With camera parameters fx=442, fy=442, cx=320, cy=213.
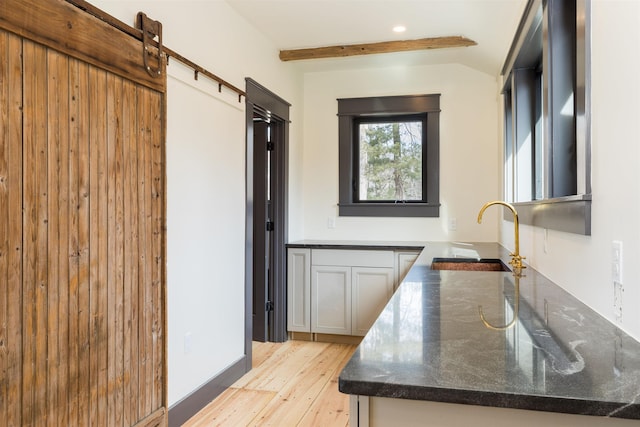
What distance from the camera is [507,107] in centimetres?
344

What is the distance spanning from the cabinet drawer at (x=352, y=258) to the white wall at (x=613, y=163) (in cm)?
225

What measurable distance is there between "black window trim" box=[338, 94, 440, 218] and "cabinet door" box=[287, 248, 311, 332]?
0.64m

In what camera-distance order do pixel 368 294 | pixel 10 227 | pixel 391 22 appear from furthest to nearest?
pixel 368 294 < pixel 391 22 < pixel 10 227

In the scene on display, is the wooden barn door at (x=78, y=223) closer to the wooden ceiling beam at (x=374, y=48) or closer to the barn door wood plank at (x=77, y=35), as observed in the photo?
the barn door wood plank at (x=77, y=35)

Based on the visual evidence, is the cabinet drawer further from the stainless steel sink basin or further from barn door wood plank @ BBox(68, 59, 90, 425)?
barn door wood plank @ BBox(68, 59, 90, 425)

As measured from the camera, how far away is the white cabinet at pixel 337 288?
3.76m

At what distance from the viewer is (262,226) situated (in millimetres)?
3908

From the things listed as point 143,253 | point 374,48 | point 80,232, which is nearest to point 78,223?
point 80,232

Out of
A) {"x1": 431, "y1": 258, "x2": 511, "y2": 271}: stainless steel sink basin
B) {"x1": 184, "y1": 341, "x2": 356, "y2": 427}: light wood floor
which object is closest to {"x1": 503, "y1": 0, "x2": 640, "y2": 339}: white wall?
{"x1": 431, "y1": 258, "x2": 511, "y2": 271}: stainless steel sink basin

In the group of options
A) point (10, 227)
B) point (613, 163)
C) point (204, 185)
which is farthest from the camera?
point (204, 185)

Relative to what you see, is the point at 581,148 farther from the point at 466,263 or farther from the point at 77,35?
the point at 77,35

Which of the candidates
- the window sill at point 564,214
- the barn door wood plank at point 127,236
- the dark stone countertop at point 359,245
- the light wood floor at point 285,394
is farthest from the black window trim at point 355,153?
the barn door wood plank at point 127,236

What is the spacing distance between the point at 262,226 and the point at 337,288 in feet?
2.81

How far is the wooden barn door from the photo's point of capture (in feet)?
4.62
